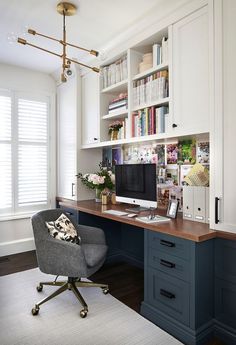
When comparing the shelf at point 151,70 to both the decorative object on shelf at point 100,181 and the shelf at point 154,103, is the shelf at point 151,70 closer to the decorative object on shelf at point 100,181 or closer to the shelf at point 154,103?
the shelf at point 154,103

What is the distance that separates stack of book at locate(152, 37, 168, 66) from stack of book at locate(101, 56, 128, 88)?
0.45 meters

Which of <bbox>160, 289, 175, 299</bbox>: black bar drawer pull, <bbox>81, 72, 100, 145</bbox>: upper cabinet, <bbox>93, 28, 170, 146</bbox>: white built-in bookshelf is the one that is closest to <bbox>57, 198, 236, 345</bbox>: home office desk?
<bbox>160, 289, 175, 299</bbox>: black bar drawer pull

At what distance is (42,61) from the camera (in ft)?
11.7

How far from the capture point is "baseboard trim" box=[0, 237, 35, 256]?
3.70 meters

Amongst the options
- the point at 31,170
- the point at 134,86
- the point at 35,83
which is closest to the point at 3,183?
the point at 31,170

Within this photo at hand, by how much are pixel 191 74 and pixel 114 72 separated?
121cm

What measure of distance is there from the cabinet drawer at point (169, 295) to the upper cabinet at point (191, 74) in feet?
3.93

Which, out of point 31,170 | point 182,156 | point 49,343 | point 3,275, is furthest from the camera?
point 31,170

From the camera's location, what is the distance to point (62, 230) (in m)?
2.44

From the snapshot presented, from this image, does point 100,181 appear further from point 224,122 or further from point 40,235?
point 224,122

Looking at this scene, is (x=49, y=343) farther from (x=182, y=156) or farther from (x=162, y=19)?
(x=162, y=19)

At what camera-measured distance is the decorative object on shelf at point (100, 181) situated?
327 centimetres

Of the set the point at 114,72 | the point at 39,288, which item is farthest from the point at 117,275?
the point at 114,72

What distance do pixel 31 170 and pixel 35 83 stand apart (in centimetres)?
133
